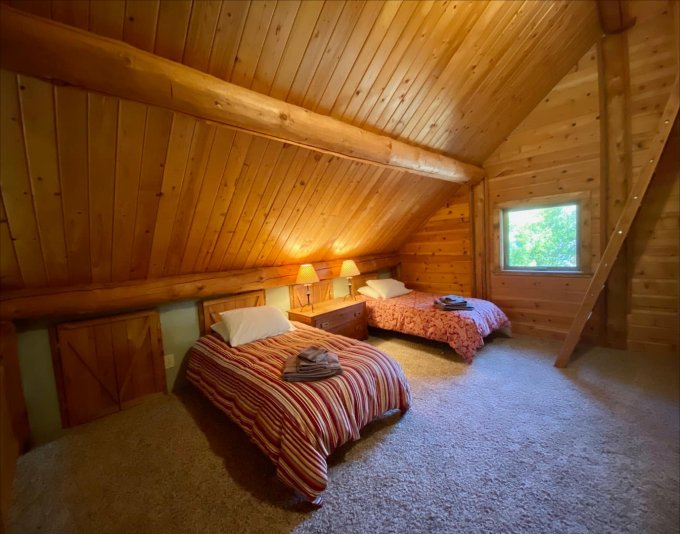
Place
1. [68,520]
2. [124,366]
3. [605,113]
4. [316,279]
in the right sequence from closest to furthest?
1. [68,520]
2. [124,366]
3. [605,113]
4. [316,279]

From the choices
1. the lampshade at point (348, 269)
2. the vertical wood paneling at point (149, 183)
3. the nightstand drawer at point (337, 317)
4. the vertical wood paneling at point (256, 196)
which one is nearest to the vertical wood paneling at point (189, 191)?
the vertical wood paneling at point (149, 183)

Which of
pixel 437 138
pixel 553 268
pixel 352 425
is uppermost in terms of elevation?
pixel 437 138

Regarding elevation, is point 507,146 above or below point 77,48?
above

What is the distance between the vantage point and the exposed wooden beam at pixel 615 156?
305 centimetres

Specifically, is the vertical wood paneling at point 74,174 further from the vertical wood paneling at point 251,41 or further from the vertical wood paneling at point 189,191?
the vertical wood paneling at point 251,41

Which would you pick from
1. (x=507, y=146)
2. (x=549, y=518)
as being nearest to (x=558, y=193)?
(x=507, y=146)

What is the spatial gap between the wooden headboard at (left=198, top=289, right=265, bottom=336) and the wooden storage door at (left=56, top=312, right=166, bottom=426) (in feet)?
1.26

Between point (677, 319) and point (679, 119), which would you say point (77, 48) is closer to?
point (679, 119)

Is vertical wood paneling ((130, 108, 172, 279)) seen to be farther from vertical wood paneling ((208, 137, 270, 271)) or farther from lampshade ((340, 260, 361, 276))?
lampshade ((340, 260, 361, 276))

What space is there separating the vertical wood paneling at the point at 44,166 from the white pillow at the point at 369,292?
124 inches

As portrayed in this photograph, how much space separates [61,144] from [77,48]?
0.51 meters

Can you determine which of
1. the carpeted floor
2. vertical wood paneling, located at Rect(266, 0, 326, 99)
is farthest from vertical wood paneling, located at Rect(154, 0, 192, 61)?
the carpeted floor

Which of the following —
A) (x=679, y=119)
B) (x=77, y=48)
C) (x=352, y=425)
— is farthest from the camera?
(x=679, y=119)

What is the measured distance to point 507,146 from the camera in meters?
3.81
